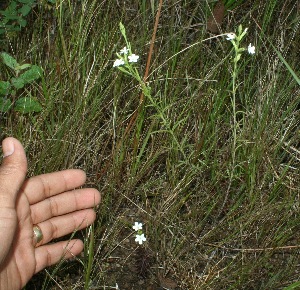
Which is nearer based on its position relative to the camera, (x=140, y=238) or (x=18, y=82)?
(x=140, y=238)

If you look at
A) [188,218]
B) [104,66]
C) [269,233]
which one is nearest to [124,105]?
[104,66]

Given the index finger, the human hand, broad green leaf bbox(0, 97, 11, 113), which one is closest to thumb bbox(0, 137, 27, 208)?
the human hand

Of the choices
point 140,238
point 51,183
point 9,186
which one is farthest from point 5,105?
point 140,238

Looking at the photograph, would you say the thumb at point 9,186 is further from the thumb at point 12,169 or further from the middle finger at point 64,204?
the middle finger at point 64,204

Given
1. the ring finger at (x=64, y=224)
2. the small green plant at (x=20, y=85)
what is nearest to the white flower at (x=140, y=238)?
the ring finger at (x=64, y=224)

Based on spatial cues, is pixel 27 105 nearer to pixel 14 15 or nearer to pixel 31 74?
pixel 31 74
